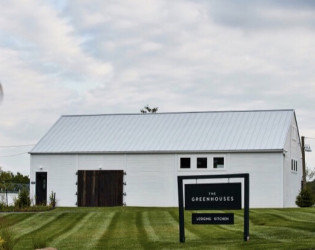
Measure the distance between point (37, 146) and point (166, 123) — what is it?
9.37 metres

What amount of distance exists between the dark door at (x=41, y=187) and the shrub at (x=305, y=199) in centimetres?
1733

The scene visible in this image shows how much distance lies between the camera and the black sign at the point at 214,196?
21078 millimetres

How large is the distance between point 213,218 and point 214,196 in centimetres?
74

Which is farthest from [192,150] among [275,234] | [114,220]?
[275,234]

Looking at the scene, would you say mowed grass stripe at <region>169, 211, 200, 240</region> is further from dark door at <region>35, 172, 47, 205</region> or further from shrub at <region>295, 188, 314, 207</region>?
dark door at <region>35, 172, 47, 205</region>

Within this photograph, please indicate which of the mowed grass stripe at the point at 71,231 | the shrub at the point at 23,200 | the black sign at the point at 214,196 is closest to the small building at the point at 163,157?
the shrub at the point at 23,200

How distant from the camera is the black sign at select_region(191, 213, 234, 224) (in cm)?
2131

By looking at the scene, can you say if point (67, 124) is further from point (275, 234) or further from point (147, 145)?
point (275, 234)

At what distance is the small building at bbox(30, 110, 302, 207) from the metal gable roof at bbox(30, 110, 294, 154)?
0.07m

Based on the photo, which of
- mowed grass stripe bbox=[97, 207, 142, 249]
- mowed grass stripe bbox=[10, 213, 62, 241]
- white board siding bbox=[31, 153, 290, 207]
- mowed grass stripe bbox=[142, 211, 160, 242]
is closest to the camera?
mowed grass stripe bbox=[97, 207, 142, 249]

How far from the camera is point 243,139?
4725 cm

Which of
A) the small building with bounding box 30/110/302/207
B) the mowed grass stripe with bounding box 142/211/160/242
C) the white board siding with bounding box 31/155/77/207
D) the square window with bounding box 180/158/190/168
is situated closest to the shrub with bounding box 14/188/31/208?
the white board siding with bounding box 31/155/77/207

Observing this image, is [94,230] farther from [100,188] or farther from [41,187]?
[41,187]

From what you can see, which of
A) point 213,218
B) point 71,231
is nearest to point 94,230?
point 71,231
